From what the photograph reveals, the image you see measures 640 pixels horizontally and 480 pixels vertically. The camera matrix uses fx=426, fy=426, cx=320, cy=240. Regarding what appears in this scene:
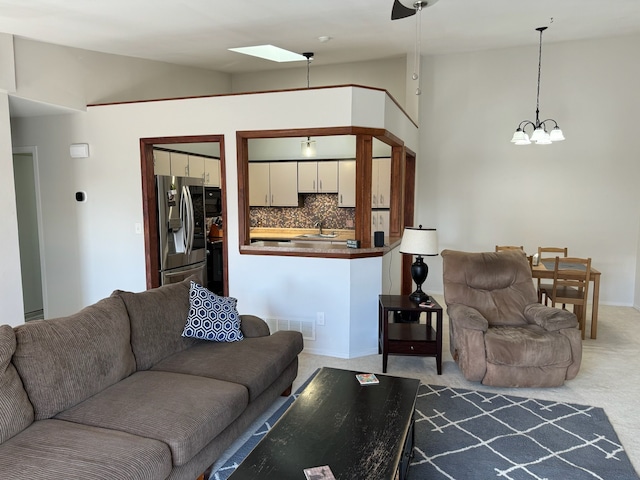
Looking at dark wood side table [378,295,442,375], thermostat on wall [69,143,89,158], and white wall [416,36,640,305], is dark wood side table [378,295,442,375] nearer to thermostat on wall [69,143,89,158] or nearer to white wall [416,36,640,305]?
white wall [416,36,640,305]

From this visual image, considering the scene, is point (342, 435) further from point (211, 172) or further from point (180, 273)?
point (211, 172)

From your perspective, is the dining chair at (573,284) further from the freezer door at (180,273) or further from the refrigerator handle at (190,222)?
the refrigerator handle at (190,222)

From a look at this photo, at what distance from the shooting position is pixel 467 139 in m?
6.23

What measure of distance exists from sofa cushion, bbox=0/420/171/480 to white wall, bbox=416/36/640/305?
5366mm

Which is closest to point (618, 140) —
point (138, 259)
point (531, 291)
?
point (531, 291)

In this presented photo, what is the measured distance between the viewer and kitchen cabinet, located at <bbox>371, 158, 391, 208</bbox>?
6.38 m

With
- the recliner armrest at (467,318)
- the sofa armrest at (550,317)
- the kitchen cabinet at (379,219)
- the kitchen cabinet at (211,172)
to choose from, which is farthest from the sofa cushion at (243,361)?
the kitchen cabinet at (379,219)

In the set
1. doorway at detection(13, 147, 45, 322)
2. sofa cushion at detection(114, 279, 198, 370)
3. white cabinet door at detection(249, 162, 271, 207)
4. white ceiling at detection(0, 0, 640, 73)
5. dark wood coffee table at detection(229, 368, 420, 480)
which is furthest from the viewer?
white cabinet door at detection(249, 162, 271, 207)

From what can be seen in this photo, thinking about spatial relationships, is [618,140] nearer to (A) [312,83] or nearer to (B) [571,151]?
(B) [571,151]

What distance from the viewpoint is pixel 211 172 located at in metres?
6.21

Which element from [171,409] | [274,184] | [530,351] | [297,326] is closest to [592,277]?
[530,351]

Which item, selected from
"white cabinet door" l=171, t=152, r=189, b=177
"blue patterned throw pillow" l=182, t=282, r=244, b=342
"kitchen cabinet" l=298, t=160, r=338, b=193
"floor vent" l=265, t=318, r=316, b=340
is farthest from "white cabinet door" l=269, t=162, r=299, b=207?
"blue patterned throw pillow" l=182, t=282, r=244, b=342

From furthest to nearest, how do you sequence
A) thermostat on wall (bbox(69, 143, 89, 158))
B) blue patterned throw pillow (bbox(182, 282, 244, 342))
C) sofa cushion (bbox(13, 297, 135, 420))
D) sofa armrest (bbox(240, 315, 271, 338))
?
thermostat on wall (bbox(69, 143, 89, 158)) → sofa armrest (bbox(240, 315, 271, 338)) → blue patterned throw pillow (bbox(182, 282, 244, 342)) → sofa cushion (bbox(13, 297, 135, 420))

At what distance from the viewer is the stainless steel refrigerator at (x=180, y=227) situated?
476 cm
